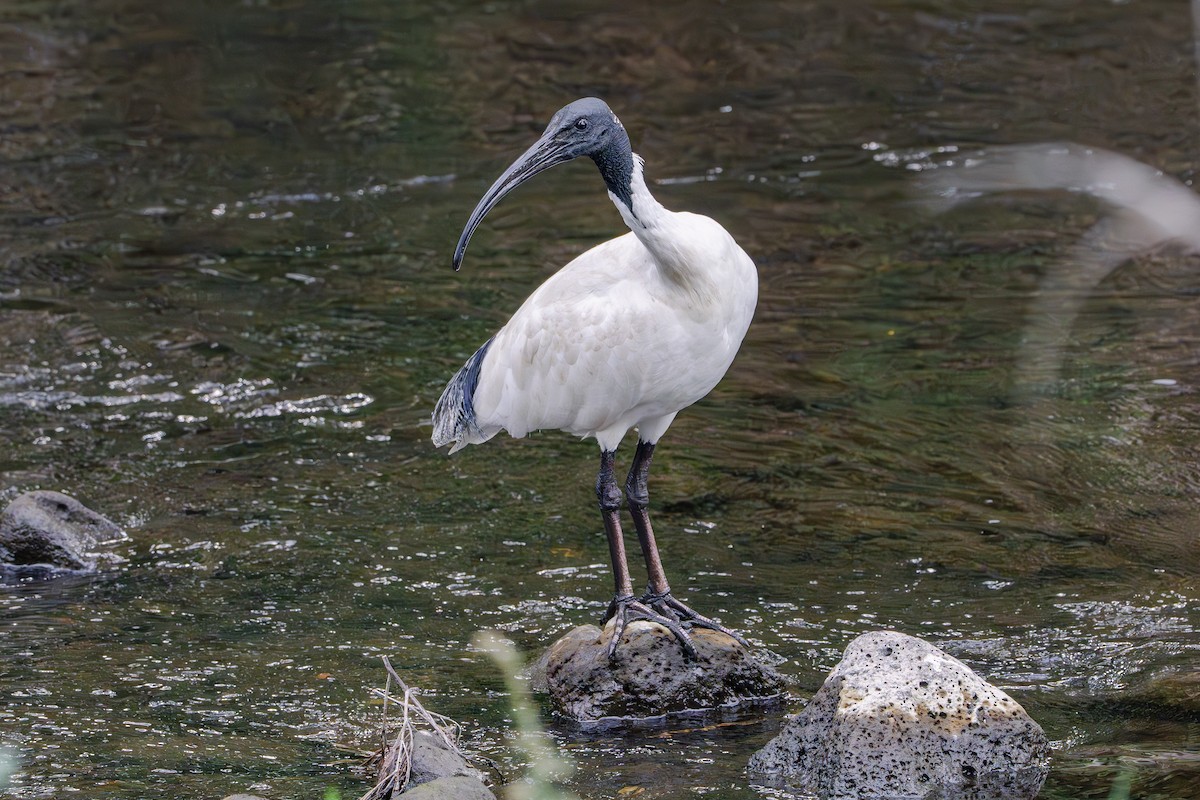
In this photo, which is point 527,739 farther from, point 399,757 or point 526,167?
point 526,167

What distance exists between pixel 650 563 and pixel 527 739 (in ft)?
2.94

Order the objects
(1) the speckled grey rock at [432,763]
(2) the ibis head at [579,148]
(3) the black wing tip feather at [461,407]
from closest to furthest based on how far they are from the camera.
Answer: (1) the speckled grey rock at [432,763] → (2) the ibis head at [579,148] → (3) the black wing tip feather at [461,407]

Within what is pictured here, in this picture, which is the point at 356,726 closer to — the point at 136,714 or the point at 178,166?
the point at 136,714

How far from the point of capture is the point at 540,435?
880 cm

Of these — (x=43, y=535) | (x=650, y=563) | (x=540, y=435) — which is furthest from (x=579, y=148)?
(x=540, y=435)

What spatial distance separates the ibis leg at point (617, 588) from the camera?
5.87m

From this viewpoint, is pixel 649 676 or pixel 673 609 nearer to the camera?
pixel 649 676

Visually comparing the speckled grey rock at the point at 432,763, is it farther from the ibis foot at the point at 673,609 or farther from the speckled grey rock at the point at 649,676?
the ibis foot at the point at 673,609

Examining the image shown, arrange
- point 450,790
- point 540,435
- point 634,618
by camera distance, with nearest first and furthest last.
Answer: point 450,790 < point 634,618 < point 540,435

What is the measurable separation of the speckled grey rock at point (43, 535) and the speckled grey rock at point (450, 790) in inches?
117

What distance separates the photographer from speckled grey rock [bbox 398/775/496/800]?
4.63 metres

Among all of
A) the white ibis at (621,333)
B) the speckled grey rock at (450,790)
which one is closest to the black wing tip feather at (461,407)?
the white ibis at (621,333)

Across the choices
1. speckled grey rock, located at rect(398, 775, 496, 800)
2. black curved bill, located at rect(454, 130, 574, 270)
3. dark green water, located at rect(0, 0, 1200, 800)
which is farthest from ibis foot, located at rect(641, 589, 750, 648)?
black curved bill, located at rect(454, 130, 574, 270)

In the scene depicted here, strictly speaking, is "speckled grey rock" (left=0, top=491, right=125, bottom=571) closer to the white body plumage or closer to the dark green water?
the dark green water
